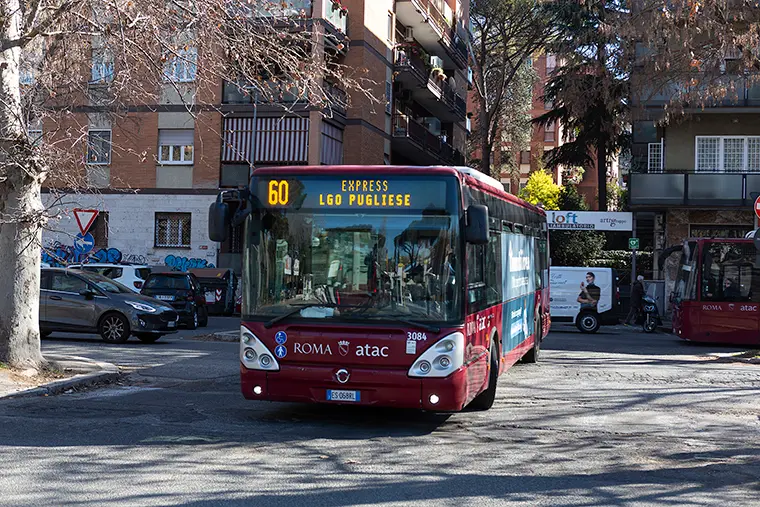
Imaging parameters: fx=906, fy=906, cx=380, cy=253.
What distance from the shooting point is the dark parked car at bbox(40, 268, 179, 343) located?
18625 mm

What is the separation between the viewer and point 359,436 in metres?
8.96

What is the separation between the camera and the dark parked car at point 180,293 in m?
24.1

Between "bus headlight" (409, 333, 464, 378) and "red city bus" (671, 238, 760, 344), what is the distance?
15.8 metres

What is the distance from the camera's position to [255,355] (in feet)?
30.2

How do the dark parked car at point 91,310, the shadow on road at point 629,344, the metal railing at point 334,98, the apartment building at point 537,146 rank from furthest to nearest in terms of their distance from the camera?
the apartment building at point 537,146
the shadow on road at point 629,344
the dark parked car at point 91,310
the metal railing at point 334,98

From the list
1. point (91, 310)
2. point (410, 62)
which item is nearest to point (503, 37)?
point (410, 62)

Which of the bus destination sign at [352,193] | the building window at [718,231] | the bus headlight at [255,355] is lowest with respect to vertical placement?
the bus headlight at [255,355]

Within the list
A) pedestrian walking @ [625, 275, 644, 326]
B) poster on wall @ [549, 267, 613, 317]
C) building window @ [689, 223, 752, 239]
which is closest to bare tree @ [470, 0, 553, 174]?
building window @ [689, 223, 752, 239]

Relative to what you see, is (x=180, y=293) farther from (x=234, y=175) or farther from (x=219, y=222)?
(x=219, y=222)

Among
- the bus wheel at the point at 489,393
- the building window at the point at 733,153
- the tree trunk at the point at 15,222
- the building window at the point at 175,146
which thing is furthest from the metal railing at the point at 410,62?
the bus wheel at the point at 489,393

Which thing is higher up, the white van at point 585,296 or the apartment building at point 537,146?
the apartment building at point 537,146

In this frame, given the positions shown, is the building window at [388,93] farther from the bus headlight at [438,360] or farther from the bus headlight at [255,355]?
the bus headlight at [438,360]

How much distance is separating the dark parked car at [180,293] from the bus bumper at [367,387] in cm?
1530

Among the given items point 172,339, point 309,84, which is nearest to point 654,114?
point 172,339
